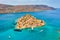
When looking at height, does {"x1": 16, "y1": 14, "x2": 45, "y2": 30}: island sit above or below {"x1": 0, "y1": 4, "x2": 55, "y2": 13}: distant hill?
below

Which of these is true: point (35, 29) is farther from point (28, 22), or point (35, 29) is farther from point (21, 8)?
point (21, 8)

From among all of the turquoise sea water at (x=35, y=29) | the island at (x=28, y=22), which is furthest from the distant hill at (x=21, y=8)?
the island at (x=28, y=22)

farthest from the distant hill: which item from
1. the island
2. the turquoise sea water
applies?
the island

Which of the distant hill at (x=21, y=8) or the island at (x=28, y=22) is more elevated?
the distant hill at (x=21, y=8)

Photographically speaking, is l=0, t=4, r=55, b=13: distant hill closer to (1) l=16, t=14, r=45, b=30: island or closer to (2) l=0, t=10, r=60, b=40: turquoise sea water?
(2) l=0, t=10, r=60, b=40: turquoise sea water

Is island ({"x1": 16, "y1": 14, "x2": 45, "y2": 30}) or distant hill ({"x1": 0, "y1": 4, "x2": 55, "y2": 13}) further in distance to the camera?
distant hill ({"x1": 0, "y1": 4, "x2": 55, "y2": 13})

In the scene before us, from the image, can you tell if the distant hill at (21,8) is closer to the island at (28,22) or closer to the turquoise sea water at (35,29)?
the turquoise sea water at (35,29)
